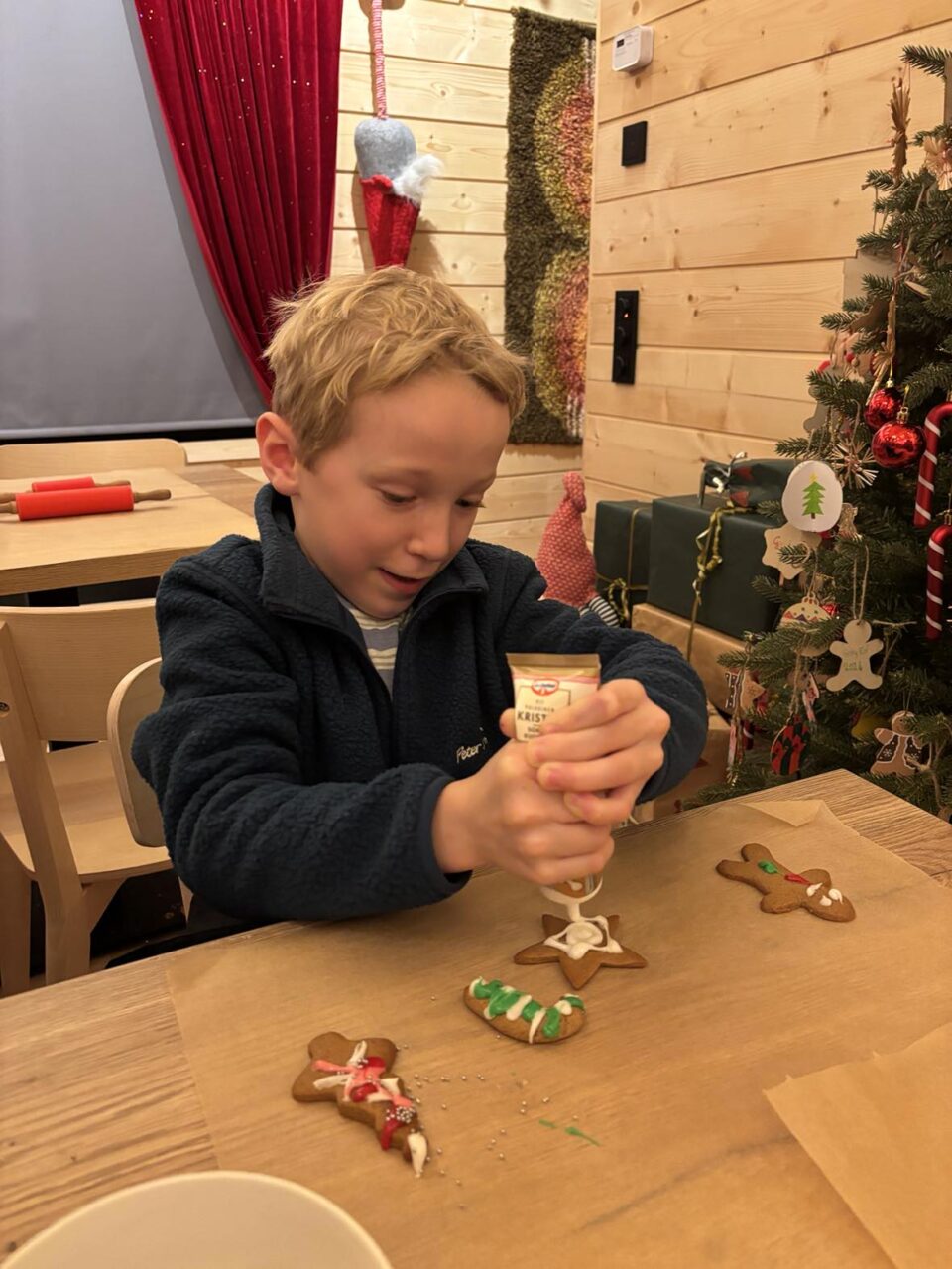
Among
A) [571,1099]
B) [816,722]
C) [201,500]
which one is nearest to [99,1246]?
[571,1099]

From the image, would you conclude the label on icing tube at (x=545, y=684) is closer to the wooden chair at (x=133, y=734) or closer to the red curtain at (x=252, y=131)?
the wooden chair at (x=133, y=734)

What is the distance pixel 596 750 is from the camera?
1.74 feet

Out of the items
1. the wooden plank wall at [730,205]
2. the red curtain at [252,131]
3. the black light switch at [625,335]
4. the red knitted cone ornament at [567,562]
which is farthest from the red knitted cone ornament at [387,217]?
the red knitted cone ornament at [567,562]

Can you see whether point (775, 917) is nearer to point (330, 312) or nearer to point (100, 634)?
point (330, 312)

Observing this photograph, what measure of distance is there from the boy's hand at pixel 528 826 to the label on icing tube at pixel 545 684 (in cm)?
2

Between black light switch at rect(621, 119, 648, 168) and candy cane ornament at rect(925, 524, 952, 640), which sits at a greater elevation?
black light switch at rect(621, 119, 648, 168)

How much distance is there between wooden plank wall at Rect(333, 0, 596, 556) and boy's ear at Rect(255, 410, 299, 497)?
262 centimetres

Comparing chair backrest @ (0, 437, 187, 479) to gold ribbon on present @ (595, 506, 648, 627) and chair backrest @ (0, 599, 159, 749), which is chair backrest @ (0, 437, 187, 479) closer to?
gold ribbon on present @ (595, 506, 648, 627)

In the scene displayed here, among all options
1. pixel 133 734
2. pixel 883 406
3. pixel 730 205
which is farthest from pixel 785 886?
pixel 730 205

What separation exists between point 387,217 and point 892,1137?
10.4ft

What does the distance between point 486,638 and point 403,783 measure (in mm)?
355

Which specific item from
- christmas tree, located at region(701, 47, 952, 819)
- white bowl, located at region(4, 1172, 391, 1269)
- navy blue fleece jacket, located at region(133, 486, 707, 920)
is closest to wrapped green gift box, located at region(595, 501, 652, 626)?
christmas tree, located at region(701, 47, 952, 819)

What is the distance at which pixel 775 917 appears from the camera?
25.4 inches

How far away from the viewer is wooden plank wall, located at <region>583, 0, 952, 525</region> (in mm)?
2137
